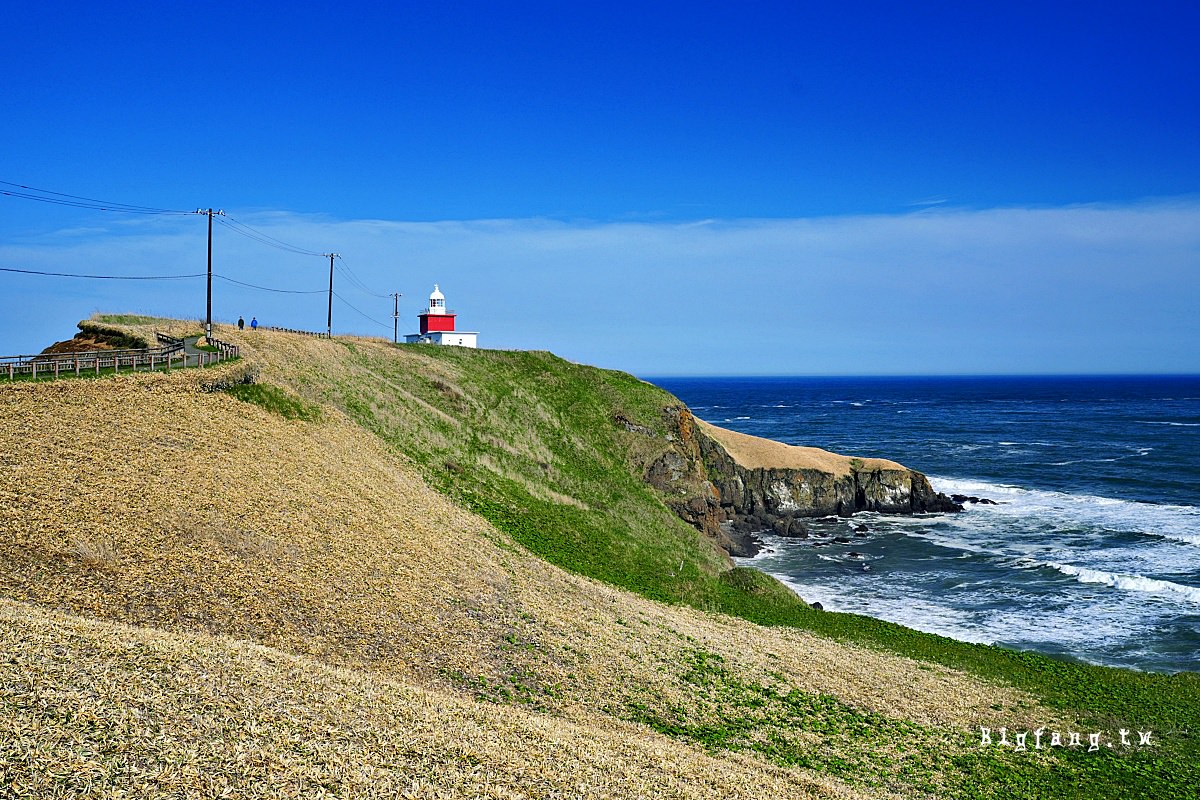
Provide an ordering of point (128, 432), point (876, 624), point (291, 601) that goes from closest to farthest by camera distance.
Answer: point (291, 601)
point (128, 432)
point (876, 624)

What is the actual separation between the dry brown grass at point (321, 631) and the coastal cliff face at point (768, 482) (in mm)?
27773

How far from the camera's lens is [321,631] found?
21.2m

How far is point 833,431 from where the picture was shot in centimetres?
13588

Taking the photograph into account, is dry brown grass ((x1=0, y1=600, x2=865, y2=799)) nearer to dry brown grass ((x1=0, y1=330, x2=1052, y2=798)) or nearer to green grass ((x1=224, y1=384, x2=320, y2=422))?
dry brown grass ((x1=0, y1=330, x2=1052, y2=798))

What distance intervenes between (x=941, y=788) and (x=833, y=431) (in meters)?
120

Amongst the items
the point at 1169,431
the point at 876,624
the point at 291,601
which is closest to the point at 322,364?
the point at 291,601

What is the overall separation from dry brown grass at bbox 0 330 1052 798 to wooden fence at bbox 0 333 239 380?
175 cm

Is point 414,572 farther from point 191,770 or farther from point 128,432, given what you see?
point 191,770

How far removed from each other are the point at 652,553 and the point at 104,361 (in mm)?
26589

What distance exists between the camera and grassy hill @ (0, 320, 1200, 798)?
13.9m

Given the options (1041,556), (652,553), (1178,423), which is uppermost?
(1178,423)

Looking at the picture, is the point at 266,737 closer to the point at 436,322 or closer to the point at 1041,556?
the point at 1041,556

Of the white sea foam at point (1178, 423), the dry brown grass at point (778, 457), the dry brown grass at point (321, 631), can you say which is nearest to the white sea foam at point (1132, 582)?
the dry brown grass at point (778, 457)

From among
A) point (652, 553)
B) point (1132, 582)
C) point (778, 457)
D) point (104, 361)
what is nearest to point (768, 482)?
point (778, 457)
